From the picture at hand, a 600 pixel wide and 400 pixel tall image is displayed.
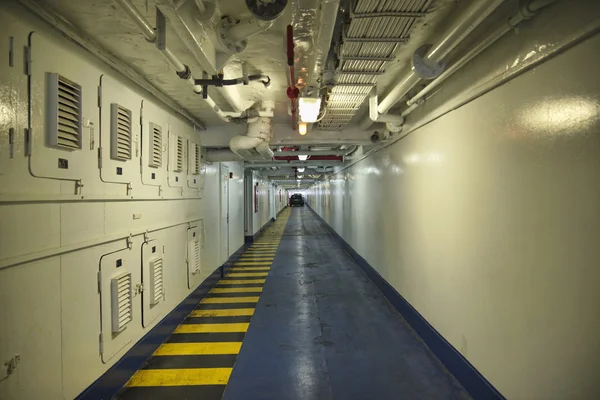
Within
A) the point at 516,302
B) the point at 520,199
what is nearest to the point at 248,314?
the point at 516,302

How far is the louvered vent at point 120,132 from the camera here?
245 centimetres

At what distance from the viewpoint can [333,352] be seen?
3037 mm

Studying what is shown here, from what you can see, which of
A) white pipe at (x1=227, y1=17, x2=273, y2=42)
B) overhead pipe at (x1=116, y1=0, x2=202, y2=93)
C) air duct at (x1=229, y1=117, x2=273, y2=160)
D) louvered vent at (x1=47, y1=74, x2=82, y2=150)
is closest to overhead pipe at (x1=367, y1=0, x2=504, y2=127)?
white pipe at (x1=227, y1=17, x2=273, y2=42)

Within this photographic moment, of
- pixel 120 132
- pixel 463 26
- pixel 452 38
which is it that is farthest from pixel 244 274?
pixel 463 26

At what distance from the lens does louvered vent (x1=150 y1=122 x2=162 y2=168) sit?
3113 mm

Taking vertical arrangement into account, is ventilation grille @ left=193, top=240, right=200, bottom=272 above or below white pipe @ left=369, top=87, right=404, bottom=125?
below

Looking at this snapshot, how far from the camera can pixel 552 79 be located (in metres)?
1.57

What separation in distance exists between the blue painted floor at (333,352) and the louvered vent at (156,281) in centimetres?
105

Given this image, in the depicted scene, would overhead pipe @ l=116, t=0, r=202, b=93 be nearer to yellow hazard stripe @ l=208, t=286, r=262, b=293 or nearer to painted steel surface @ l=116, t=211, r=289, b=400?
painted steel surface @ l=116, t=211, r=289, b=400

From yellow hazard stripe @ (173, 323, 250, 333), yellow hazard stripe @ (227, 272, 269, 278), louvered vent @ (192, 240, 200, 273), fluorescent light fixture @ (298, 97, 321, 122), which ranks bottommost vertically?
yellow hazard stripe @ (173, 323, 250, 333)

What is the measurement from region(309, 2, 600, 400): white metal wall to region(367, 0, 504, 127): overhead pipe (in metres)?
0.30

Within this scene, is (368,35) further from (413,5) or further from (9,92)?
(9,92)

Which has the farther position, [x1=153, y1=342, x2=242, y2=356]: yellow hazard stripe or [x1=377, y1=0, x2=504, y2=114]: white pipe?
[x1=153, y1=342, x2=242, y2=356]: yellow hazard stripe

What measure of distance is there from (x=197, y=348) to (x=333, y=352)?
147 centimetres
